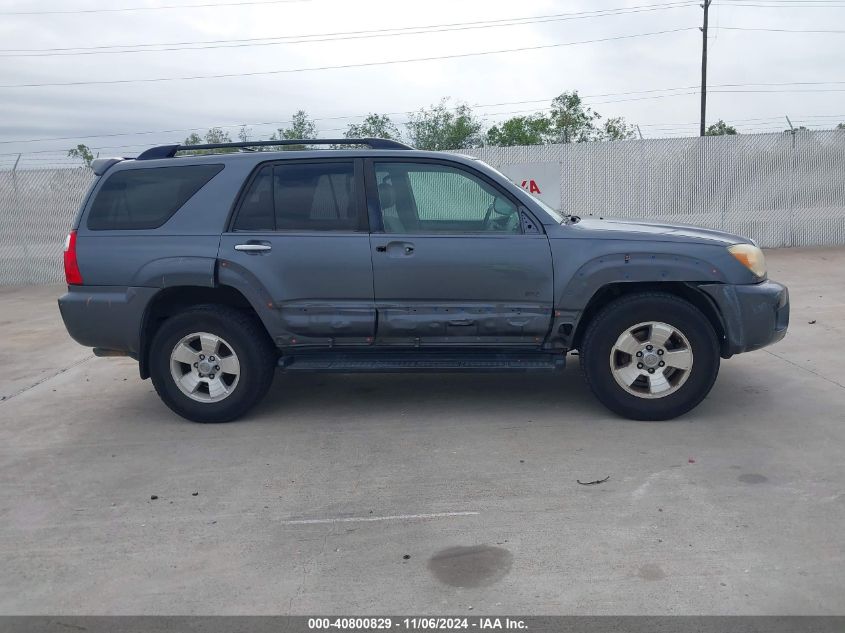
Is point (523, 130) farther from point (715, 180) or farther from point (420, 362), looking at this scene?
point (420, 362)

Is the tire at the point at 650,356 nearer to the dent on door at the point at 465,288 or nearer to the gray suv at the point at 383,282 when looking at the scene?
the gray suv at the point at 383,282

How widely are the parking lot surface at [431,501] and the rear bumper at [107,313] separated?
0.67 meters

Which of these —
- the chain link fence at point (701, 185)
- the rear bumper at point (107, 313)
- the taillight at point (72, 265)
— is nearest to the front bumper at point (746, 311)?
the rear bumper at point (107, 313)

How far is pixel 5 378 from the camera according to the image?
7840 mm

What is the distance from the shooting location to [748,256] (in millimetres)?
5793

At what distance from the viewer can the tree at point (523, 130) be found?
28984 mm

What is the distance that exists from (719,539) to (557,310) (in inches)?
83.2

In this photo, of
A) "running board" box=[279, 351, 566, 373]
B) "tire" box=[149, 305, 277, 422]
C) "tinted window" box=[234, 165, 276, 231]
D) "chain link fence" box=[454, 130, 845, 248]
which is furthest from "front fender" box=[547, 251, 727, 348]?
"chain link fence" box=[454, 130, 845, 248]

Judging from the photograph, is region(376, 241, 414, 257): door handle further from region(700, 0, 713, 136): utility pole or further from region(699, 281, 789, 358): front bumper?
region(700, 0, 713, 136): utility pole

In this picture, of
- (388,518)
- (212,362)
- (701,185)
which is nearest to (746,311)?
(388,518)

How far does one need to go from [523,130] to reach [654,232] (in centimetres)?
2435

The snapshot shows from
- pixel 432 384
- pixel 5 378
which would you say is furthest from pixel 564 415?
pixel 5 378

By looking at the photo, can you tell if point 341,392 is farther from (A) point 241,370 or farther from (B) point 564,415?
(B) point 564,415

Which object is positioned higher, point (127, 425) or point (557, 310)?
point (557, 310)
